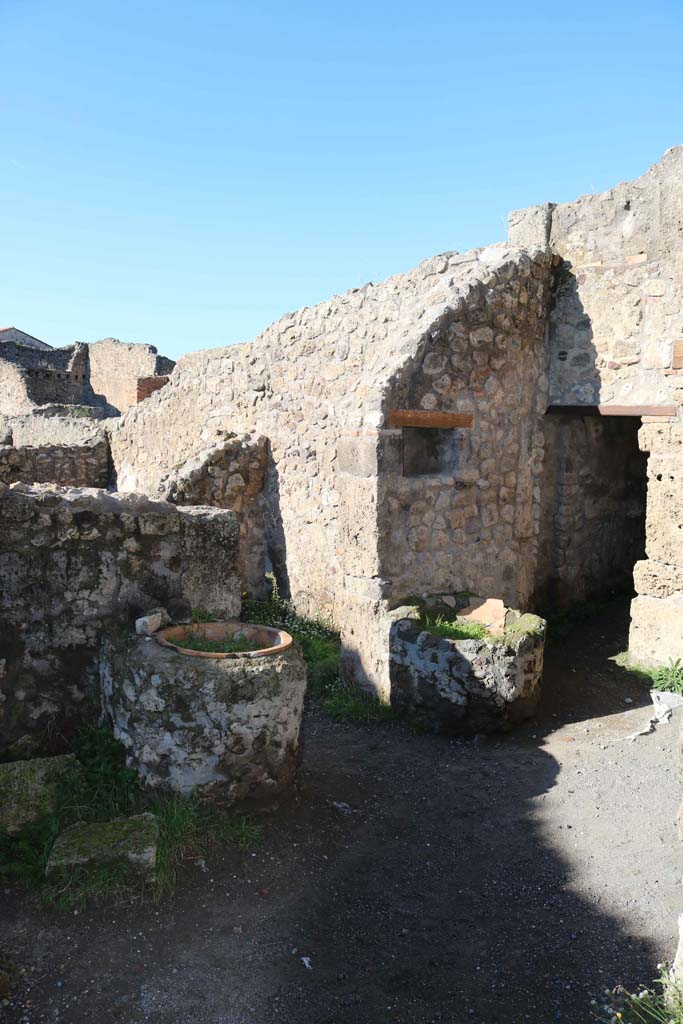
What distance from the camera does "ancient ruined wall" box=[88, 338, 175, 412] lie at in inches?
867

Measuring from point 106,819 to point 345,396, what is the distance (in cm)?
399

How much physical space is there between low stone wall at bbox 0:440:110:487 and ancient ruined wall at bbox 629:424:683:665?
748cm

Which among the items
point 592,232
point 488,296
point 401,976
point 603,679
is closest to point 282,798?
point 401,976

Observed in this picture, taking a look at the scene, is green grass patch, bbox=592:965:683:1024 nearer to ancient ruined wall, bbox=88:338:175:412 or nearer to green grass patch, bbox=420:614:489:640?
green grass patch, bbox=420:614:489:640

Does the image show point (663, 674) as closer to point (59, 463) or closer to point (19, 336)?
point (59, 463)

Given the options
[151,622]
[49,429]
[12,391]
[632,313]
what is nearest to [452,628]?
[151,622]

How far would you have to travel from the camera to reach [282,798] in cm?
411

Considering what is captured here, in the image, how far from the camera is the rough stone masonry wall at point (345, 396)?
624 centimetres

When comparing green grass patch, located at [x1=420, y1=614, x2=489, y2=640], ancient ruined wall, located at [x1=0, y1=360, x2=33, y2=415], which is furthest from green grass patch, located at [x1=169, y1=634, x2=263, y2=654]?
ancient ruined wall, located at [x1=0, y1=360, x2=33, y2=415]

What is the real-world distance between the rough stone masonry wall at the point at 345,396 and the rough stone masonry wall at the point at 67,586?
2148 millimetres

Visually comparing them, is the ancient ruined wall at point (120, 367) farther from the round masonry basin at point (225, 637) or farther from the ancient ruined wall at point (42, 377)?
the round masonry basin at point (225, 637)

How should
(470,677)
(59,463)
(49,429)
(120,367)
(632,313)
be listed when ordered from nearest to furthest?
(470,677) < (632,313) < (59,463) < (49,429) < (120,367)

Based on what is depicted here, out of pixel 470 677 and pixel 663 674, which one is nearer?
pixel 470 677

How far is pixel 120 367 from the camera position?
23.1 m
